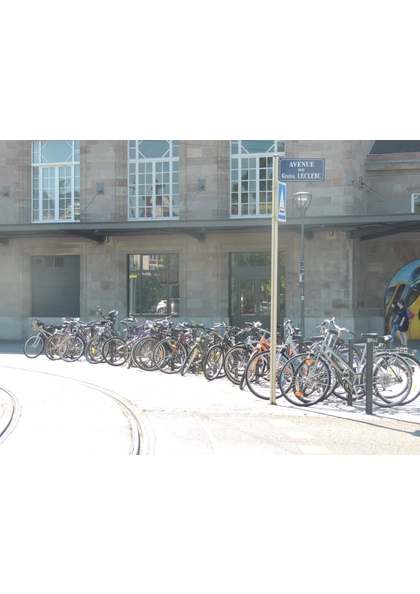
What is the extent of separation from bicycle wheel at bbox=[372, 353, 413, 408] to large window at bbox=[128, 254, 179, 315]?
49.8 feet

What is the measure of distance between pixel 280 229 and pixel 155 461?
55.0ft

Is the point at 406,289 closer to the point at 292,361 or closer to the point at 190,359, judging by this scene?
the point at 190,359

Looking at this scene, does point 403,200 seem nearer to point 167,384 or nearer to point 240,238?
point 240,238

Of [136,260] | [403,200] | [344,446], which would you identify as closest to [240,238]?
[136,260]

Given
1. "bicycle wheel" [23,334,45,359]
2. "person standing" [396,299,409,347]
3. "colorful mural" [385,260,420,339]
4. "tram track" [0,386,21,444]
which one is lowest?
"tram track" [0,386,21,444]

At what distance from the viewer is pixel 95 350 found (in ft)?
52.4

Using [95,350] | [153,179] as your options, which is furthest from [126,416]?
[153,179]

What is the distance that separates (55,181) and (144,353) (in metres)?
13.0

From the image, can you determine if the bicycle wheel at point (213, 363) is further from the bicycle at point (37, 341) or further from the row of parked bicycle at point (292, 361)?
the bicycle at point (37, 341)

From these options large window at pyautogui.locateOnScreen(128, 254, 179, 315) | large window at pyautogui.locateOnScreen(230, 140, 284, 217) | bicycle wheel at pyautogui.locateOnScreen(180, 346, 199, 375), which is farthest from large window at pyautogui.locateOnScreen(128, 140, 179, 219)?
bicycle wheel at pyautogui.locateOnScreen(180, 346, 199, 375)

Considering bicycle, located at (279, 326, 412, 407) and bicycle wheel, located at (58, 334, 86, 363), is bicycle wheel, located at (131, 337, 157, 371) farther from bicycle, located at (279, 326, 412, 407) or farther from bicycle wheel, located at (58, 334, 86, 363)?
bicycle, located at (279, 326, 412, 407)

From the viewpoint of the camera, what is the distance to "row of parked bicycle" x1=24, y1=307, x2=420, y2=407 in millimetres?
9414

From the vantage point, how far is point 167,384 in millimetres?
11797

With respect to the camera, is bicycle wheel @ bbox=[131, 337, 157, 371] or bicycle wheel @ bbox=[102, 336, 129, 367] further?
bicycle wheel @ bbox=[102, 336, 129, 367]
